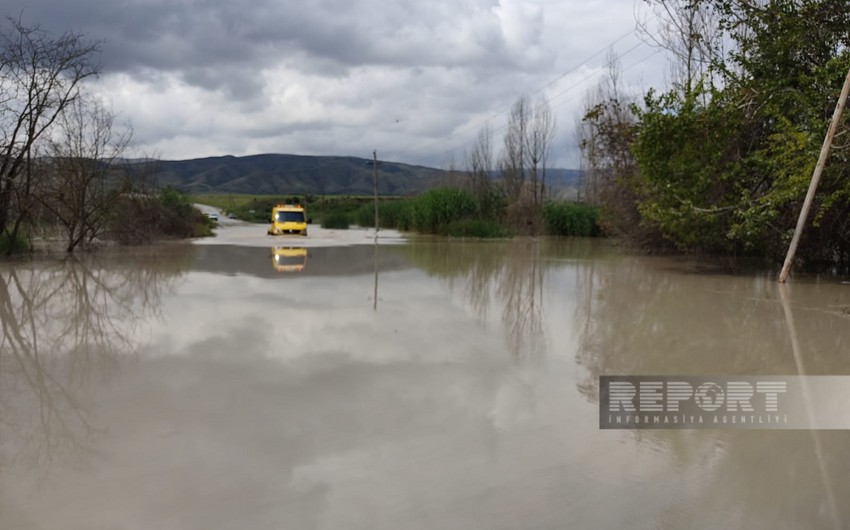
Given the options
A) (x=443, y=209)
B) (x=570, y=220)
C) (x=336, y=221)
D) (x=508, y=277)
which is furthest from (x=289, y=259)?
(x=336, y=221)

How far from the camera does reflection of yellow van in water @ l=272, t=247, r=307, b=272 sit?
70.2 feet

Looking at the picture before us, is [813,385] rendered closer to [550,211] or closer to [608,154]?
[608,154]

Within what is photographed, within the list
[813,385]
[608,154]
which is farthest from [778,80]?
[813,385]

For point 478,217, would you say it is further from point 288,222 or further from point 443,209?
point 288,222

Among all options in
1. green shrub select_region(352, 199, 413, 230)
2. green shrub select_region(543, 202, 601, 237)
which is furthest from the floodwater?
green shrub select_region(352, 199, 413, 230)

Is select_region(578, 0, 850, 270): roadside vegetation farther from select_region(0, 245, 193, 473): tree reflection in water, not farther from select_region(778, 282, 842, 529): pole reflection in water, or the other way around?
select_region(0, 245, 193, 473): tree reflection in water

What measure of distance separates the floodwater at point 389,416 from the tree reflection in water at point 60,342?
41 mm

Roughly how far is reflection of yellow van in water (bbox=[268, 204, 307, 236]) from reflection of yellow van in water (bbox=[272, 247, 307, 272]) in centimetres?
1375

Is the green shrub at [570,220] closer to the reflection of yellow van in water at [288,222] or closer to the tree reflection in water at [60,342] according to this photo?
the reflection of yellow van in water at [288,222]

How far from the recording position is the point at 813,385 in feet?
24.6

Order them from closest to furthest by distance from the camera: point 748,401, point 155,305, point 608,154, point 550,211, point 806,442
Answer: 1. point 806,442
2. point 748,401
3. point 155,305
4. point 608,154
5. point 550,211

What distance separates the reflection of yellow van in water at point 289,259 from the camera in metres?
21.4

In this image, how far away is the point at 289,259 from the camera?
25.1 metres

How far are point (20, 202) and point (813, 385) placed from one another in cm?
2408
